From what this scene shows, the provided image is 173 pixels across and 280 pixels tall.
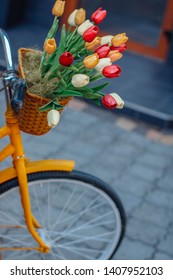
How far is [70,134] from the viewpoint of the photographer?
5.41 m

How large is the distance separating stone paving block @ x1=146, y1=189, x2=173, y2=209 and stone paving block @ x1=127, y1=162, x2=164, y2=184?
0.17 meters

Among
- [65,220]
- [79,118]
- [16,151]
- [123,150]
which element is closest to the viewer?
[16,151]

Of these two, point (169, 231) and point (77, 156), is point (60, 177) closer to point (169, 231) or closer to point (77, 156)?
point (169, 231)

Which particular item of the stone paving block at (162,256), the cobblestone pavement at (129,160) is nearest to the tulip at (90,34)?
the cobblestone pavement at (129,160)

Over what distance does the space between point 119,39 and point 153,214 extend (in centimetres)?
219

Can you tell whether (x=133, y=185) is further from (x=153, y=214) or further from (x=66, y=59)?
(x=66, y=59)

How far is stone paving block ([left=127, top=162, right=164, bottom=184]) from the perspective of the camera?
4.97 metres

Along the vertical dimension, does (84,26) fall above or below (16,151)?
above

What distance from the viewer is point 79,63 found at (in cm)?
263

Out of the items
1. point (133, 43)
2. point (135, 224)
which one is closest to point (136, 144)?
point (135, 224)

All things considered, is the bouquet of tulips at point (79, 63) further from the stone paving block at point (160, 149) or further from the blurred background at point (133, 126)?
the stone paving block at point (160, 149)

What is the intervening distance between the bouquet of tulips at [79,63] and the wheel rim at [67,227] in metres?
0.59

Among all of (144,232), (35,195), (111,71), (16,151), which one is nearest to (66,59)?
(111,71)

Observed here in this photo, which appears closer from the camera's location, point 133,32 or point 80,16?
point 80,16
